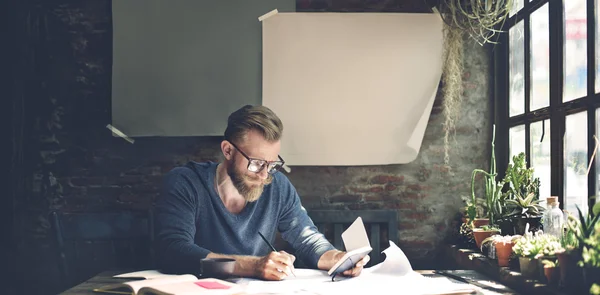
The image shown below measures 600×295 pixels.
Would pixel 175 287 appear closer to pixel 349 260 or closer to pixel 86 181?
pixel 349 260

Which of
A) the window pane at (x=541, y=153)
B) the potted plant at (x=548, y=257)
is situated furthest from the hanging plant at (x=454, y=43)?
the potted plant at (x=548, y=257)

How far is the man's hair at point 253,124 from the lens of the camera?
2832 millimetres

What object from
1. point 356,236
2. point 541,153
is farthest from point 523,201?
point 356,236

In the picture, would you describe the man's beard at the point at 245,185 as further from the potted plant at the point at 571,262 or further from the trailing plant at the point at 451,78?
the trailing plant at the point at 451,78

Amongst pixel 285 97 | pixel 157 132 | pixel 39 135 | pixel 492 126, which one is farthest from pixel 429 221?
pixel 39 135

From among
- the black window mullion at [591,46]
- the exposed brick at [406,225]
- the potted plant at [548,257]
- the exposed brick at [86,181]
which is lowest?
the exposed brick at [406,225]

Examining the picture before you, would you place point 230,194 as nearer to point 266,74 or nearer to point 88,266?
point 266,74

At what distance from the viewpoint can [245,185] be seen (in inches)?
112

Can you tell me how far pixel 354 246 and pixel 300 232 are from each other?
663 mm

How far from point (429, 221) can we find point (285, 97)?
3.97ft

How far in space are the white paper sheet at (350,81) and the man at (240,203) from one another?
0.85 meters

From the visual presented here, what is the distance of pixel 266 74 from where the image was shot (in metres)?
3.83

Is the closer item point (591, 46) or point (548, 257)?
point (548, 257)

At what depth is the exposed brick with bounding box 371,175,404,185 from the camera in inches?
154
